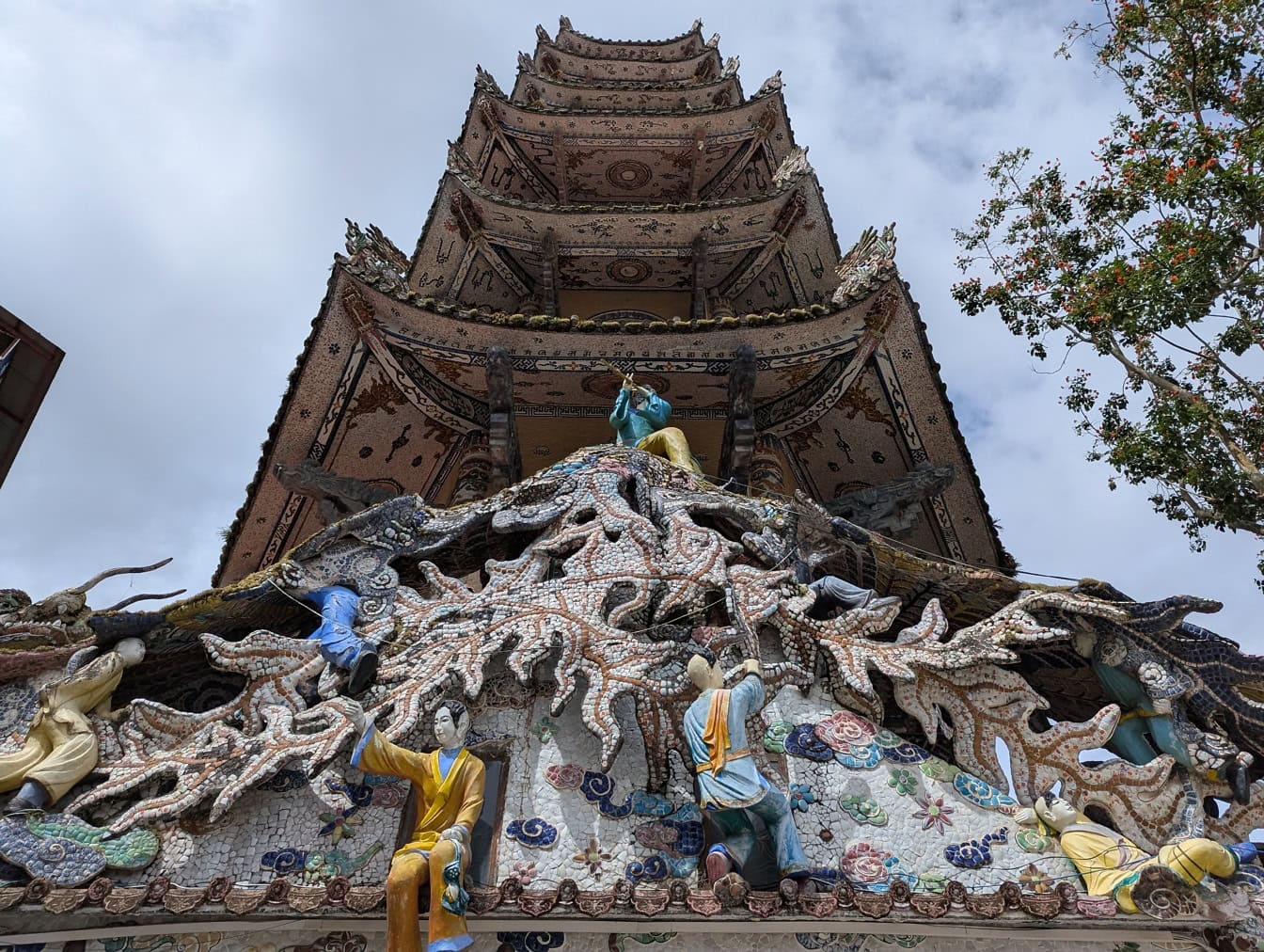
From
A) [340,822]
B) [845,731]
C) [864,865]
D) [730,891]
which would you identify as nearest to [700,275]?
[845,731]

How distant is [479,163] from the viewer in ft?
52.5

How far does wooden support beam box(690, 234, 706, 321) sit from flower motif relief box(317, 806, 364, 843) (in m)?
9.22

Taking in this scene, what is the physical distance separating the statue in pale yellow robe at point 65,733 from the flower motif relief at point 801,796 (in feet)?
13.9

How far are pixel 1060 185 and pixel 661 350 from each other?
502cm

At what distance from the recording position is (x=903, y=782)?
601cm

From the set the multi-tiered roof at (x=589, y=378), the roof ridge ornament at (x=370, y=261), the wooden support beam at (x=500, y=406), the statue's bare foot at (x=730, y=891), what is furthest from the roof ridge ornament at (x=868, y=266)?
A: the statue's bare foot at (x=730, y=891)

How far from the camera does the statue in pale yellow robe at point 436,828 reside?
4672 millimetres

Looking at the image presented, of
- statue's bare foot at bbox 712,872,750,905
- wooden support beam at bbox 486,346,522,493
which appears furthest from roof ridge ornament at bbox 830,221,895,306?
statue's bare foot at bbox 712,872,750,905

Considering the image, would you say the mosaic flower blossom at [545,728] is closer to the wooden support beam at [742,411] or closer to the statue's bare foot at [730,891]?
the statue's bare foot at [730,891]

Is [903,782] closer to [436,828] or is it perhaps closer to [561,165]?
[436,828]

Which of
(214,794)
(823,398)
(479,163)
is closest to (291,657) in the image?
(214,794)

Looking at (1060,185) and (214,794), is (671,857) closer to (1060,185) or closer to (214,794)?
(214,794)

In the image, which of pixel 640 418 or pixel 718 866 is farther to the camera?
pixel 640 418

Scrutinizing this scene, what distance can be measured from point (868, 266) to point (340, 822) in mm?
7648
